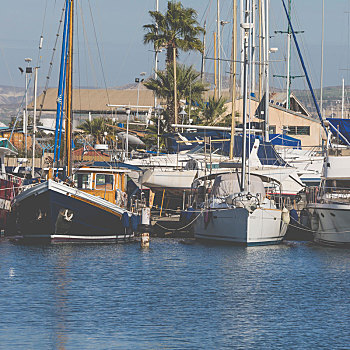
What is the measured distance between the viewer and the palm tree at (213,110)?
68812mm

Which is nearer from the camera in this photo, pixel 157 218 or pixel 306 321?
pixel 306 321

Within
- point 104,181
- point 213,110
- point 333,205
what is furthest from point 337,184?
point 213,110

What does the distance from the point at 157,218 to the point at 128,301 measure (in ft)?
70.6

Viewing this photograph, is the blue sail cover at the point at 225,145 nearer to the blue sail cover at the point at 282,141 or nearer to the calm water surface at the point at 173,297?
the blue sail cover at the point at 282,141

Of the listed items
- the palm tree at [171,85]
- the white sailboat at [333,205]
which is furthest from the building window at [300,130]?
the white sailboat at [333,205]

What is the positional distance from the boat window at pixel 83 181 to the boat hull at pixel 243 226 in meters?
5.62

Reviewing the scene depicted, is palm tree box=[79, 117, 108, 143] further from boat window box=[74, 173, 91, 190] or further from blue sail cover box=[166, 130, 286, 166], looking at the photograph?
boat window box=[74, 173, 91, 190]

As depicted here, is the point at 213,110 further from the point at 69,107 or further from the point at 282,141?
the point at 69,107

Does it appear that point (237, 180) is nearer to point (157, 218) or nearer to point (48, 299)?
point (157, 218)

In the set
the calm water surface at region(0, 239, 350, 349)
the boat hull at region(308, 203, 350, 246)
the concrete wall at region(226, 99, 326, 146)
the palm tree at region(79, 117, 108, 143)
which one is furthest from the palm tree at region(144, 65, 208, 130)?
the calm water surface at region(0, 239, 350, 349)

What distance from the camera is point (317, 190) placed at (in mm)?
41500

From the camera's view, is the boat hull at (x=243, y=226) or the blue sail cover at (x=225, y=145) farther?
the blue sail cover at (x=225, y=145)

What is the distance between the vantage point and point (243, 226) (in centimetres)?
3778

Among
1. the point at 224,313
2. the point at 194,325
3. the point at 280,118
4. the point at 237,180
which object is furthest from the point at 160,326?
the point at 280,118
